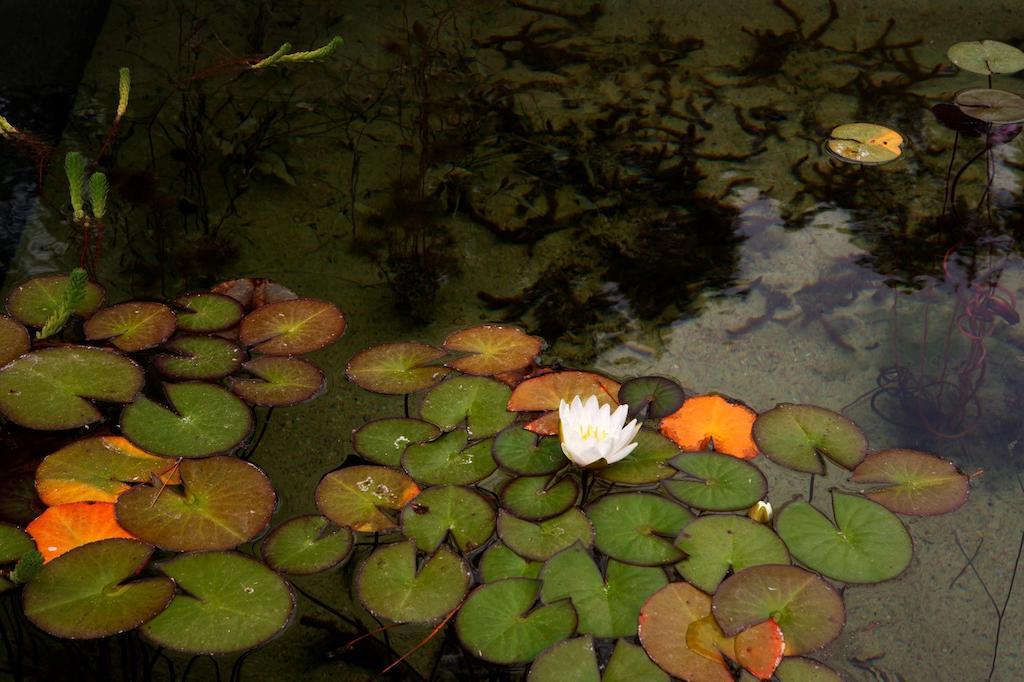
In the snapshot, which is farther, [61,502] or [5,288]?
[5,288]

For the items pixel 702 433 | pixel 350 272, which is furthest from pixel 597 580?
pixel 350 272

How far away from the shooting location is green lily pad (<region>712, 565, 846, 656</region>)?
1.55 metres

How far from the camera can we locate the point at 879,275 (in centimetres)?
239

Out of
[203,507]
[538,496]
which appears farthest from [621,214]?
[203,507]

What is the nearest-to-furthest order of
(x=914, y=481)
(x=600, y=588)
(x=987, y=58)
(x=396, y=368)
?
1. (x=600, y=588)
2. (x=914, y=481)
3. (x=396, y=368)
4. (x=987, y=58)

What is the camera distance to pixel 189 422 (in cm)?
187

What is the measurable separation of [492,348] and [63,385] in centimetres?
90

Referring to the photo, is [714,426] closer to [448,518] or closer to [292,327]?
[448,518]

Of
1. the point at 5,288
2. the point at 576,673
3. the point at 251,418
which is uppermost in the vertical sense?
the point at 5,288

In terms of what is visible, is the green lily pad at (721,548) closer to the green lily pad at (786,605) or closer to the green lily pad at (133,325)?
the green lily pad at (786,605)

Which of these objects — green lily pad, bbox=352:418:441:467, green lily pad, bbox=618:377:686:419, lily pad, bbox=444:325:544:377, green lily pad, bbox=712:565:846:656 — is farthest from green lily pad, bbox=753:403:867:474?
green lily pad, bbox=352:418:441:467

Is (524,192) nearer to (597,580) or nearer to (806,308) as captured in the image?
(806,308)

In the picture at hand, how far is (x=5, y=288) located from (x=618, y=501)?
5.31ft

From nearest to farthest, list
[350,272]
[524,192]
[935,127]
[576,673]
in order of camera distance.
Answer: [576,673] < [350,272] < [524,192] < [935,127]
